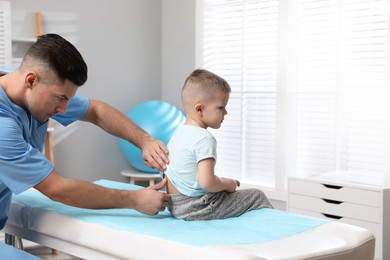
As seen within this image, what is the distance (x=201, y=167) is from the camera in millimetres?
1875

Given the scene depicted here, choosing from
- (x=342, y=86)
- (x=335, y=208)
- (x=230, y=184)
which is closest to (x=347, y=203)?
(x=335, y=208)

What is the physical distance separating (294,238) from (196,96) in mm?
595

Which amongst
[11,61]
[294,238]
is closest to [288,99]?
[11,61]

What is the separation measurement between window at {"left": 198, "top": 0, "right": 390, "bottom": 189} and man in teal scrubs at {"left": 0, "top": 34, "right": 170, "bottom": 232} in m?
1.71

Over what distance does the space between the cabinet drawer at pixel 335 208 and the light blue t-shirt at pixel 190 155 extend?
1314mm

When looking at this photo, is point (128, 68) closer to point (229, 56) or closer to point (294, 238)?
point (229, 56)

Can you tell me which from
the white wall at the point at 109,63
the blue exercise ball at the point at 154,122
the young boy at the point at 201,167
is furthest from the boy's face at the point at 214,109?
the white wall at the point at 109,63

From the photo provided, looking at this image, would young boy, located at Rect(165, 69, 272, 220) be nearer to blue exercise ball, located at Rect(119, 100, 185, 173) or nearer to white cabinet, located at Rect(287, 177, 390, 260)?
white cabinet, located at Rect(287, 177, 390, 260)

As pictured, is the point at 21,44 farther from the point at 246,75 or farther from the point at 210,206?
the point at 210,206

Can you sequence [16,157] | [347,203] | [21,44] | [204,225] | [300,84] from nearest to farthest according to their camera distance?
[16,157], [204,225], [347,203], [300,84], [21,44]

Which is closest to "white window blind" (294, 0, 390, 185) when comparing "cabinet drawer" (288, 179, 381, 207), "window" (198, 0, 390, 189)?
"window" (198, 0, 390, 189)

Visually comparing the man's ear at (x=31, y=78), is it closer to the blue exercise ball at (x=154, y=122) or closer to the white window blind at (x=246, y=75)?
the blue exercise ball at (x=154, y=122)

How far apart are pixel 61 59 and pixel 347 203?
1.83m

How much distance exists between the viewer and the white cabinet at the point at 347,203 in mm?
2893
